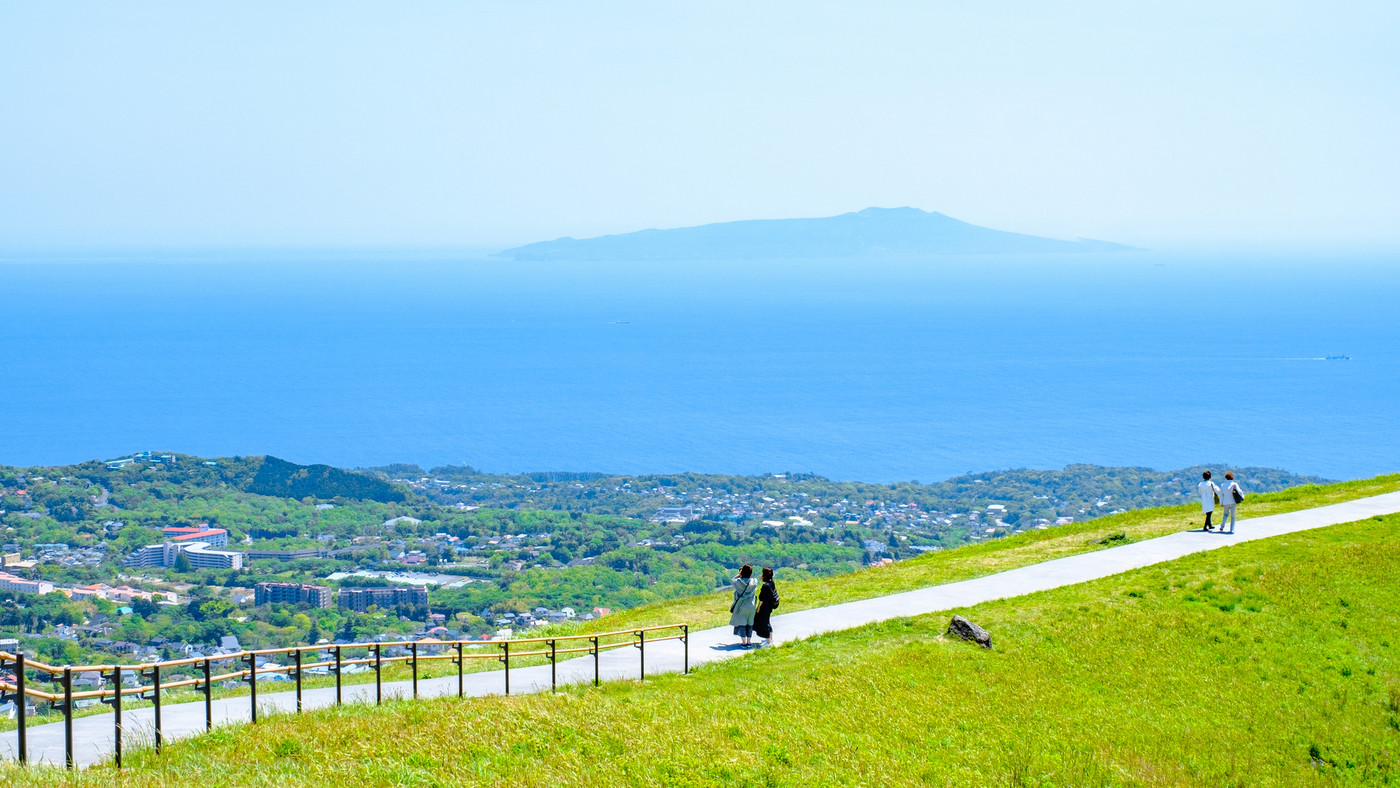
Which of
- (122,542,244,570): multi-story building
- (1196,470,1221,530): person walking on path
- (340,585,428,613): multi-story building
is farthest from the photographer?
(122,542,244,570): multi-story building

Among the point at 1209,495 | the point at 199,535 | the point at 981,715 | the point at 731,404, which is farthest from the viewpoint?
the point at 731,404

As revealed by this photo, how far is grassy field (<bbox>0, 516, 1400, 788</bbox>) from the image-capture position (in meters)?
10.0

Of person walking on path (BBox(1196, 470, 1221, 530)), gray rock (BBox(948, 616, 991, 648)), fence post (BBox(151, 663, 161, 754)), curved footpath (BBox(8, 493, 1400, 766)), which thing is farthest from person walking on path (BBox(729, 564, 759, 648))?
person walking on path (BBox(1196, 470, 1221, 530))

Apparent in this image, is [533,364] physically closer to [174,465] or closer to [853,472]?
[853,472]

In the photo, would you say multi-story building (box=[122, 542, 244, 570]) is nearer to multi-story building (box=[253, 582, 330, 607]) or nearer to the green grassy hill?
multi-story building (box=[253, 582, 330, 607])

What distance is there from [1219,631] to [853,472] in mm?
87057

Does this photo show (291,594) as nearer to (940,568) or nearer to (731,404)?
(940,568)

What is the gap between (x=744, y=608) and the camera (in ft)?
50.2

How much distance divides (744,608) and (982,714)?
3662mm

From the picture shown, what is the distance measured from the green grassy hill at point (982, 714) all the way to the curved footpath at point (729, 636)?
2.51 ft

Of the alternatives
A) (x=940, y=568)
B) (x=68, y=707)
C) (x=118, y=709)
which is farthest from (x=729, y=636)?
(x=68, y=707)

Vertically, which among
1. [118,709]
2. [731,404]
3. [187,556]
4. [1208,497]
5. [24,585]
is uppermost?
[118,709]

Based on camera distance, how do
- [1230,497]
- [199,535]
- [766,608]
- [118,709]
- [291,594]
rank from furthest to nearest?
[199,535] → [291,594] → [1230,497] → [766,608] → [118,709]

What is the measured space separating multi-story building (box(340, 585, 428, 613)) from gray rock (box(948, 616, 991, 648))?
91.8 feet
